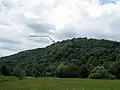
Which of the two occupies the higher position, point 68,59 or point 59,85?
point 68,59

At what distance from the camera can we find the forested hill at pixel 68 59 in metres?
123

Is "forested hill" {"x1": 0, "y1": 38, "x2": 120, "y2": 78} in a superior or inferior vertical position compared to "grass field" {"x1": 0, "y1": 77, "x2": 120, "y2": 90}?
superior

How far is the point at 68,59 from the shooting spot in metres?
141

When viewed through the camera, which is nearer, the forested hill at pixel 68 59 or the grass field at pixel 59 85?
the grass field at pixel 59 85

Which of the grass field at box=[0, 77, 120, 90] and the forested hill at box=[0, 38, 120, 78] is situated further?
the forested hill at box=[0, 38, 120, 78]

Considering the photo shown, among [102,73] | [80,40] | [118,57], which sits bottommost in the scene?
[102,73]

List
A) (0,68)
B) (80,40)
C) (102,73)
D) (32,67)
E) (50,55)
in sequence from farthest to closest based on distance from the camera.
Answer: (80,40), (50,55), (32,67), (102,73), (0,68)

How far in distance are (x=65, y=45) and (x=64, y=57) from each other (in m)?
8.87

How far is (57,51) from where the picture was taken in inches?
5340

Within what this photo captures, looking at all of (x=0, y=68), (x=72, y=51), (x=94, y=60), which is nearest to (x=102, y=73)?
(x=94, y=60)

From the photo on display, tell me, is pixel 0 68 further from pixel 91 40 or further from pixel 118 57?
pixel 91 40

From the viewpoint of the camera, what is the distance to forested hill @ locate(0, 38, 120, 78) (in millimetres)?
123075

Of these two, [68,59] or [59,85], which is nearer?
[59,85]

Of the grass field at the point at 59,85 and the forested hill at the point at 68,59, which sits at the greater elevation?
the forested hill at the point at 68,59
